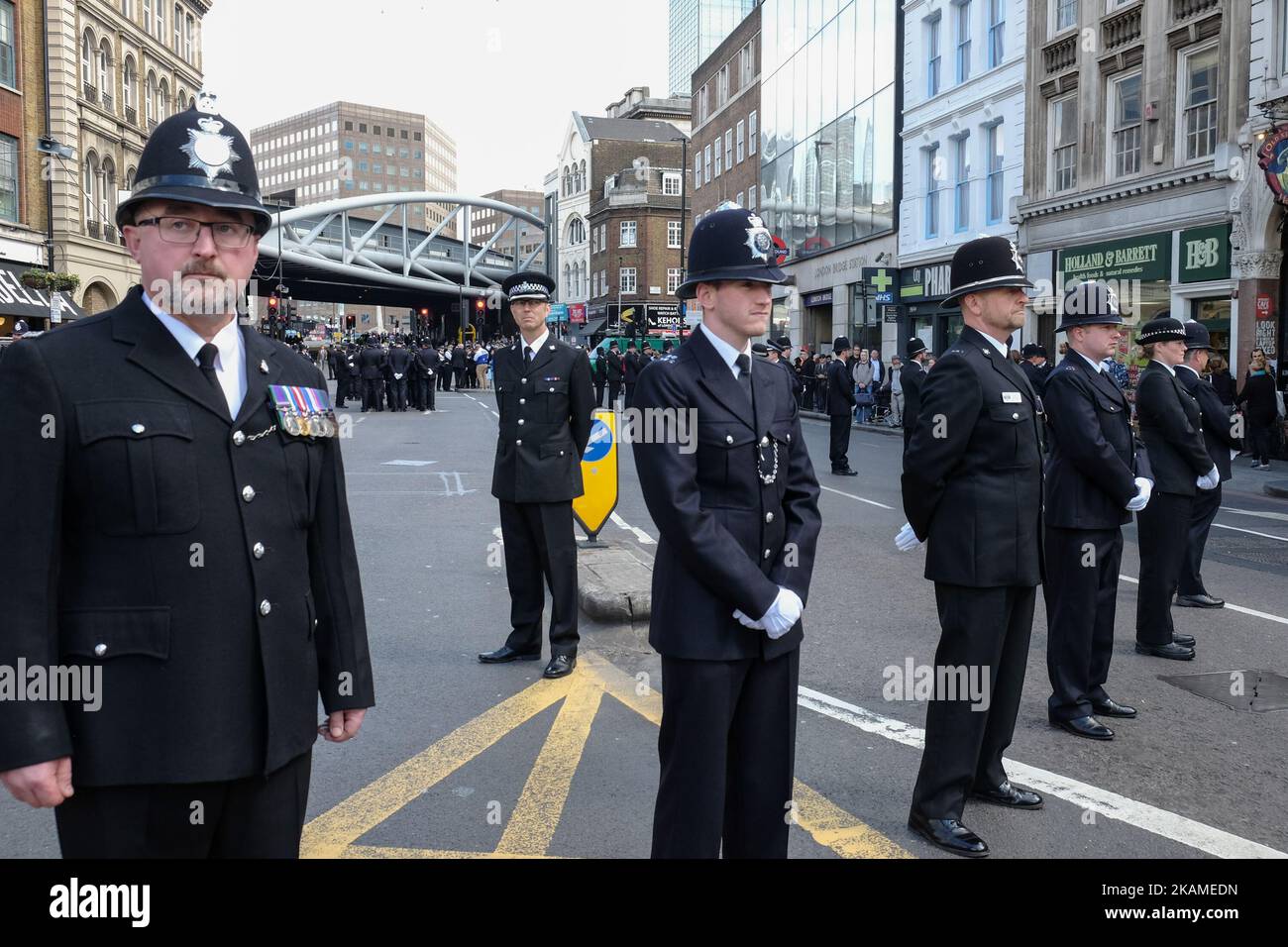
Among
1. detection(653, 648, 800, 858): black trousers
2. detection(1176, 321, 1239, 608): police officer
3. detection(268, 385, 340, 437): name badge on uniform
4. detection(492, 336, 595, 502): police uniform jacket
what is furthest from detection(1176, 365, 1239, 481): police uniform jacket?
detection(268, 385, 340, 437): name badge on uniform

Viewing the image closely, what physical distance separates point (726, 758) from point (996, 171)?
27.7m

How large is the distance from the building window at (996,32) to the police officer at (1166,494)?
23068mm

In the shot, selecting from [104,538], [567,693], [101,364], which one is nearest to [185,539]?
[104,538]

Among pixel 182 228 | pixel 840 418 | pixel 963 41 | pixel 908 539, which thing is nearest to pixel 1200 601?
pixel 908 539

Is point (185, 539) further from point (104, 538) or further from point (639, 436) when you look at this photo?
point (639, 436)

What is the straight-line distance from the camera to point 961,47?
29734 mm

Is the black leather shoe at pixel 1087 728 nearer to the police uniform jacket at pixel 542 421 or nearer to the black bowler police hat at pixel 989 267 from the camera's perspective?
the black bowler police hat at pixel 989 267

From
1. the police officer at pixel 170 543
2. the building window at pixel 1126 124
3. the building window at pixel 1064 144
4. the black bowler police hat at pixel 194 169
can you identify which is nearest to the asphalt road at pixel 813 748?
the police officer at pixel 170 543

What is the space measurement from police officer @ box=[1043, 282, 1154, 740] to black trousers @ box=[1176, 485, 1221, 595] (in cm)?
288

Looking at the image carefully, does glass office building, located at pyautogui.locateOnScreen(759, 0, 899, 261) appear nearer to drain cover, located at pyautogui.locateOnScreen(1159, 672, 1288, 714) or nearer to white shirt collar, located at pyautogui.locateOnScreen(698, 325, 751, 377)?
drain cover, located at pyautogui.locateOnScreen(1159, 672, 1288, 714)

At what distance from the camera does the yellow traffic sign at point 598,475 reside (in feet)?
31.3

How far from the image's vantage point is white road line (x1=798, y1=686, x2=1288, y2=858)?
4094mm

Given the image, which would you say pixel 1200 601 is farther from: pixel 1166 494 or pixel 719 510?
pixel 719 510

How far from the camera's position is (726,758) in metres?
3.24
